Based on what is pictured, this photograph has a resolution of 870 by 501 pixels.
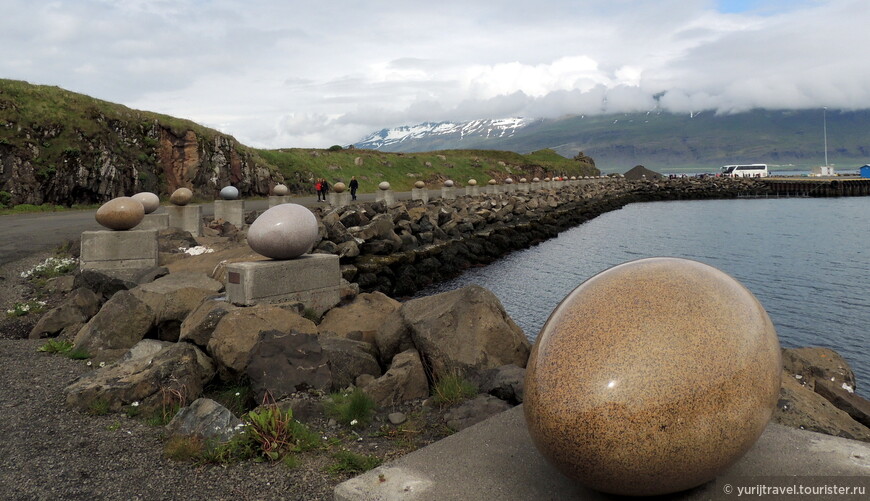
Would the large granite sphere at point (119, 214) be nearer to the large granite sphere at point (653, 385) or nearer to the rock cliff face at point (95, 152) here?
the large granite sphere at point (653, 385)

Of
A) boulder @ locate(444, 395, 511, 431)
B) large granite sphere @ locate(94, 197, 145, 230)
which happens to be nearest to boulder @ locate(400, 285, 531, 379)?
boulder @ locate(444, 395, 511, 431)

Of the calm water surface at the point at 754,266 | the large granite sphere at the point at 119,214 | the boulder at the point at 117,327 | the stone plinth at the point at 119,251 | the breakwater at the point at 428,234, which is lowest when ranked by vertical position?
the calm water surface at the point at 754,266

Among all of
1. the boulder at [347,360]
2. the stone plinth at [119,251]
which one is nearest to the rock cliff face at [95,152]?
the stone plinth at [119,251]

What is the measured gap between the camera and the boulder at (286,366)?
6773 mm

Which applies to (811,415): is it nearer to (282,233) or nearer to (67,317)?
(282,233)

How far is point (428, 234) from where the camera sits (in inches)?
953

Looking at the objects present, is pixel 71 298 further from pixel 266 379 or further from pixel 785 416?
pixel 785 416

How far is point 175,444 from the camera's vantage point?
18.1 feet

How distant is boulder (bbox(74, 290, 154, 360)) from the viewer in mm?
8547

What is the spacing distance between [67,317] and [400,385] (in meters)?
6.11

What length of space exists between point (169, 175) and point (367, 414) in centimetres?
3078

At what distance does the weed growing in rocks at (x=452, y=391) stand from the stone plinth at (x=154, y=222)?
12.2 meters

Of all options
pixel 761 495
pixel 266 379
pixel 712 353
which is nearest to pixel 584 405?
pixel 712 353

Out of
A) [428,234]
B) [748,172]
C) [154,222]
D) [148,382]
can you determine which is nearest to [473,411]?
[148,382]
